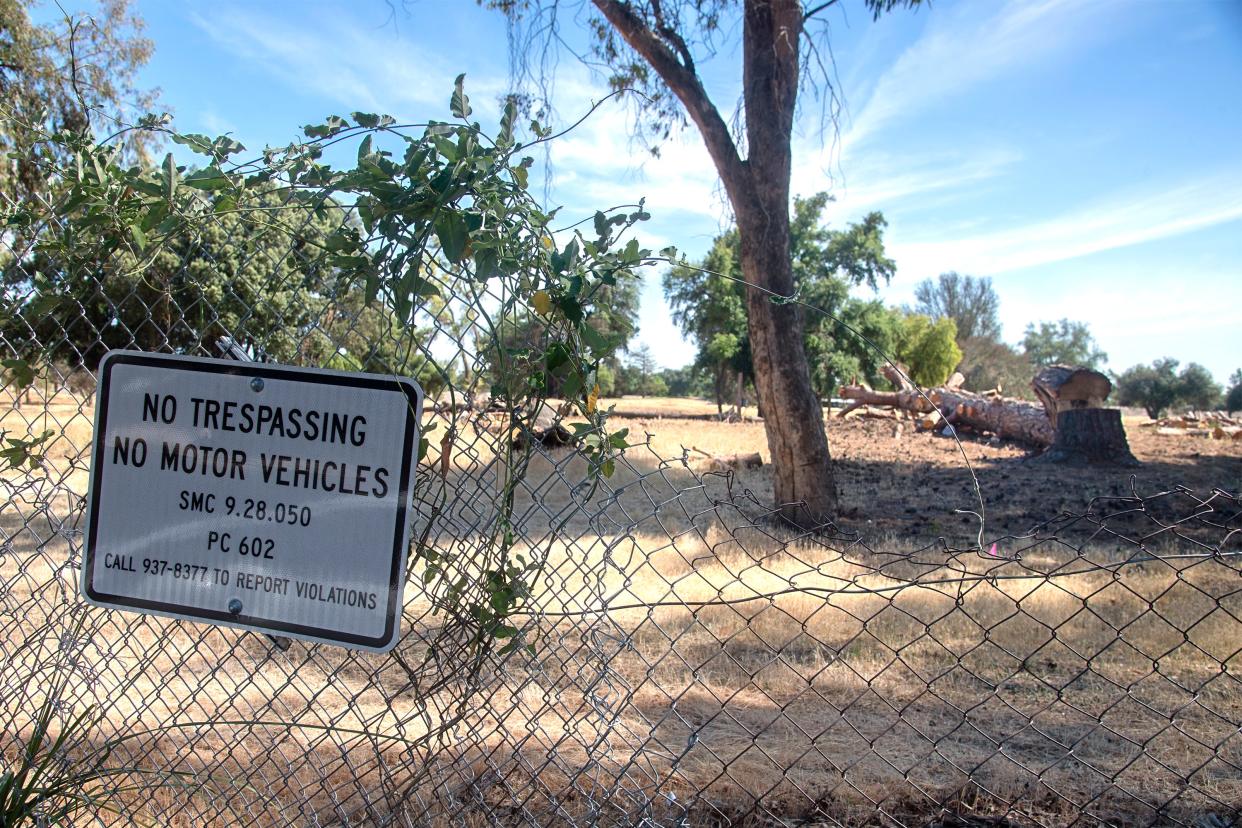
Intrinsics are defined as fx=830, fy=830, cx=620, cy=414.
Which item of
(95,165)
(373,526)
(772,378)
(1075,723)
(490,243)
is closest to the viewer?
(490,243)

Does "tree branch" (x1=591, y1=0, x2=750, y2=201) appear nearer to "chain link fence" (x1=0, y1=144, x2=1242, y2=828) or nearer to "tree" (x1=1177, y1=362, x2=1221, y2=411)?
"chain link fence" (x1=0, y1=144, x2=1242, y2=828)

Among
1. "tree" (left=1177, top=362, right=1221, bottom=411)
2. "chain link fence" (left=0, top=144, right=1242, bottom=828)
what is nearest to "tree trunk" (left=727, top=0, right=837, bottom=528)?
"chain link fence" (left=0, top=144, right=1242, bottom=828)

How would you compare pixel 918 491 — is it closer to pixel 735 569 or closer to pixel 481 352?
pixel 735 569

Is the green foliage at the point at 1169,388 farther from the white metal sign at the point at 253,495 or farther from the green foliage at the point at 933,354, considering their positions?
the white metal sign at the point at 253,495

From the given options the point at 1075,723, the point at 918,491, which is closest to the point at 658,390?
the point at 918,491

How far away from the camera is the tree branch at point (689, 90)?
7.83 meters

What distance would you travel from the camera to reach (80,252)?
248 centimetres

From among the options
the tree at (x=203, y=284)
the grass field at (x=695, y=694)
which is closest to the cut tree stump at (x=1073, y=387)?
the grass field at (x=695, y=694)

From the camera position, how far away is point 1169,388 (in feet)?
137

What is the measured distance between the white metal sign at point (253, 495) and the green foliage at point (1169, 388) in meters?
44.4

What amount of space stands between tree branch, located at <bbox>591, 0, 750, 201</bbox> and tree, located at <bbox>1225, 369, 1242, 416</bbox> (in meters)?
39.8

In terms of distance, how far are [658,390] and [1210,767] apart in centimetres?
7455

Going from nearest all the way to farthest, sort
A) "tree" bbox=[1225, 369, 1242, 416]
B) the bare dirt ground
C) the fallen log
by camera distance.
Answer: the bare dirt ground < the fallen log < "tree" bbox=[1225, 369, 1242, 416]

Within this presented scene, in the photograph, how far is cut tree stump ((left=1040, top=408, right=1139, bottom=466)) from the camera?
11.8 meters
